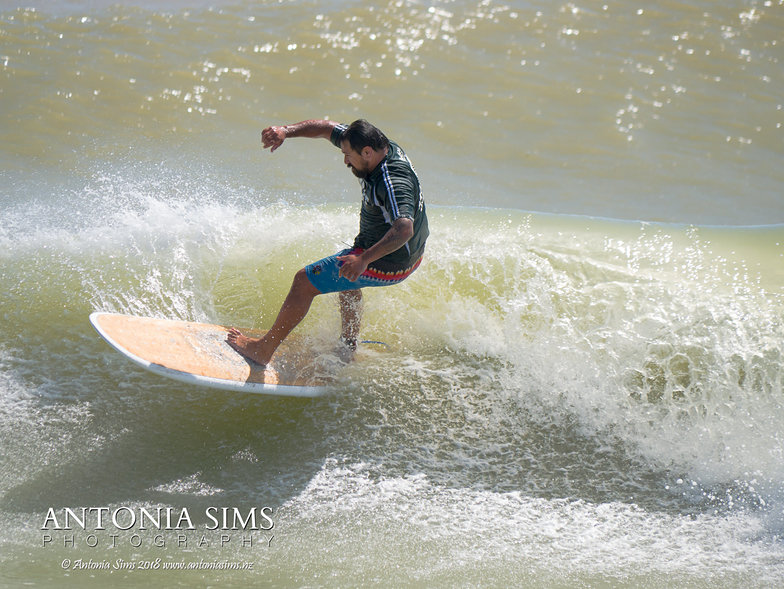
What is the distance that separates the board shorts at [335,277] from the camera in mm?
3912

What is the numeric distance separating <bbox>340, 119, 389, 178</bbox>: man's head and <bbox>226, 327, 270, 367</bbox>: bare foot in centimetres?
121

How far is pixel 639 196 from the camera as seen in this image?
7672 mm

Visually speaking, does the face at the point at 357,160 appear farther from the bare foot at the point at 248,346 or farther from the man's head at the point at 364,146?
the bare foot at the point at 248,346

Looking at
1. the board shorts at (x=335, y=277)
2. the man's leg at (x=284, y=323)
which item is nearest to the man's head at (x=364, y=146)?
the board shorts at (x=335, y=277)

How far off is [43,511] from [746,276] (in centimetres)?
481

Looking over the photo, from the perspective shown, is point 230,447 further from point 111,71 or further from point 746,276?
point 111,71

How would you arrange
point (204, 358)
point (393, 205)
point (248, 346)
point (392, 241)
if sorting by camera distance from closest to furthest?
point (392, 241)
point (393, 205)
point (204, 358)
point (248, 346)

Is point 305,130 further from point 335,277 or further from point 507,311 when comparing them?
point 507,311

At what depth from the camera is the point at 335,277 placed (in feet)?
12.9

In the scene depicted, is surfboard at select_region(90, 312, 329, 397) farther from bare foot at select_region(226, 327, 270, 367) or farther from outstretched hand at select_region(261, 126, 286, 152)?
outstretched hand at select_region(261, 126, 286, 152)

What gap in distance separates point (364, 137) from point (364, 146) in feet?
0.14

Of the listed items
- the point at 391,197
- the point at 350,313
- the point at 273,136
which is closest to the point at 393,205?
the point at 391,197

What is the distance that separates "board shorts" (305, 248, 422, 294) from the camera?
154 inches

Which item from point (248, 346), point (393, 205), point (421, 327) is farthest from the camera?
point (421, 327)
